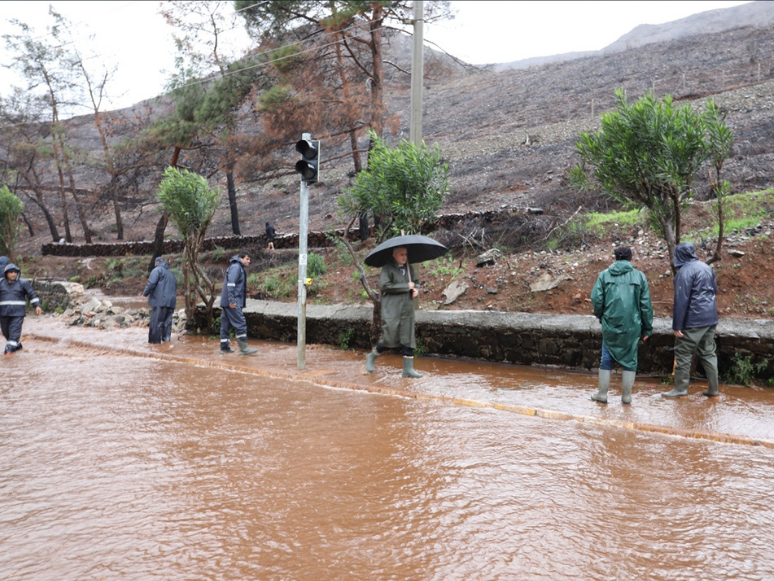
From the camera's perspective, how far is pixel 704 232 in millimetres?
11711

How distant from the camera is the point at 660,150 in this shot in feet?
24.1

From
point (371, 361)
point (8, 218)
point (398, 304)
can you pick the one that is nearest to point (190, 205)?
point (371, 361)

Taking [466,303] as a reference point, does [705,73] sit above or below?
above

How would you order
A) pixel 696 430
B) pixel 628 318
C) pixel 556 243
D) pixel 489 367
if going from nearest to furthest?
pixel 696 430, pixel 628 318, pixel 489 367, pixel 556 243

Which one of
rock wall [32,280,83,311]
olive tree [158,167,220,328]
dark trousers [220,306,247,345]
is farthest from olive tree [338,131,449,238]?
rock wall [32,280,83,311]

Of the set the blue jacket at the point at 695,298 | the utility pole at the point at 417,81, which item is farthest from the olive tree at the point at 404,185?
the blue jacket at the point at 695,298

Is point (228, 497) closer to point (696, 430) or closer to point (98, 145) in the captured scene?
point (696, 430)

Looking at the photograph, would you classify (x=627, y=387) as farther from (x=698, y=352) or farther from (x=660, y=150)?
(x=660, y=150)

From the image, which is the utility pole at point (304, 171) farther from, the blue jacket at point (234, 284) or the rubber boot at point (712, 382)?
the rubber boot at point (712, 382)

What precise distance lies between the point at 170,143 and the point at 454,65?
1154cm

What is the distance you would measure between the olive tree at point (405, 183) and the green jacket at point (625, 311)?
394 cm

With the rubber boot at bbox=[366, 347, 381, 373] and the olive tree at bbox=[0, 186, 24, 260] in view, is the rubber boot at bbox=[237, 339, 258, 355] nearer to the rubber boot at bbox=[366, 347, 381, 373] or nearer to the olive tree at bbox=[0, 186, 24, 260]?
the rubber boot at bbox=[366, 347, 381, 373]

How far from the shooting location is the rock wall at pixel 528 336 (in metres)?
7.04

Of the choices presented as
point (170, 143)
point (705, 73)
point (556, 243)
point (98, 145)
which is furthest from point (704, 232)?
point (98, 145)
